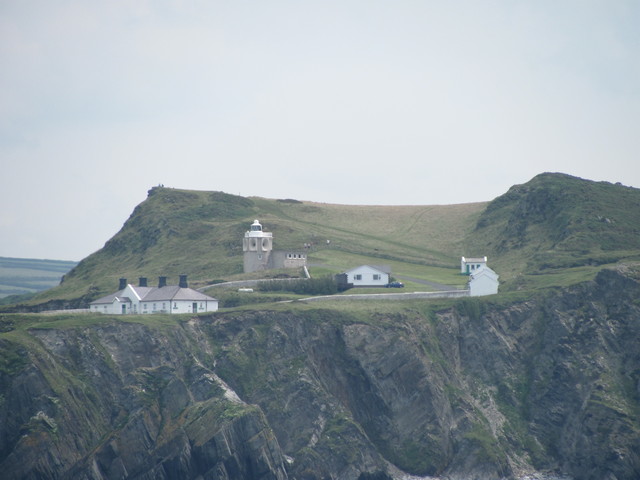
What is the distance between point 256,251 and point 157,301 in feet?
92.6

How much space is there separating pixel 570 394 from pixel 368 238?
64222mm

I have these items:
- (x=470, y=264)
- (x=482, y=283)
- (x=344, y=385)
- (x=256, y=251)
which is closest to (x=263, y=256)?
(x=256, y=251)

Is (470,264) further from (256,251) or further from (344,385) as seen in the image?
(344,385)

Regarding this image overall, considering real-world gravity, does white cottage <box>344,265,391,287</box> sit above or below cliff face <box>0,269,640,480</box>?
above

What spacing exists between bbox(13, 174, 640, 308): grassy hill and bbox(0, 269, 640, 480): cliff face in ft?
38.4

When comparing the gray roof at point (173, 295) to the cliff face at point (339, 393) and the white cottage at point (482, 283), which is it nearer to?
the cliff face at point (339, 393)

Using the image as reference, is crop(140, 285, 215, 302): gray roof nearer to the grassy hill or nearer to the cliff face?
the cliff face

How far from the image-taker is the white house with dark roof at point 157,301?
413ft

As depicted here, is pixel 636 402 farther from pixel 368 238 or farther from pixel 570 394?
pixel 368 238

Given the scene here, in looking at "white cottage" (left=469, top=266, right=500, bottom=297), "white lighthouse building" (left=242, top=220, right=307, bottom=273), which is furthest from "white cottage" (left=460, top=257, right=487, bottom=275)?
"white lighthouse building" (left=242, top=220, right=307, bottom=273)

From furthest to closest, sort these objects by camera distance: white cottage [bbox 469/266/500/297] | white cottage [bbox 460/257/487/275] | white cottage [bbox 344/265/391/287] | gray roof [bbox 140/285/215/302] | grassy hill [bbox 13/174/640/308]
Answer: white cottage [bbox 460/257/487/275]
grassy hill [bbox 13/174/640/308]
white cottage [bbox 344/265/391/287]
white cottage [bbox 469/266/500/297]
gray roof [bbox 140/285/215/302]

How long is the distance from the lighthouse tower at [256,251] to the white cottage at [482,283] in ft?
97.7

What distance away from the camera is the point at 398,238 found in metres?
184

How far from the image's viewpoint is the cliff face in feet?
340
